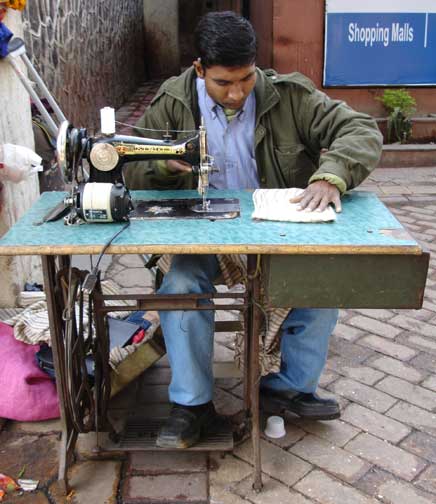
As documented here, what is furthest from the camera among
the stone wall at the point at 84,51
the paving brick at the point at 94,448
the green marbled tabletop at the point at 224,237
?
the stone wall at the point at 84,51

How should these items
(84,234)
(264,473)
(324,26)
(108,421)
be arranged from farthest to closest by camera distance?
1. (324,26)
2. (108,421)
3. (264,473)
4. (84,234)

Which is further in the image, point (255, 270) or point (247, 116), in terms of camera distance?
point (247, 116)

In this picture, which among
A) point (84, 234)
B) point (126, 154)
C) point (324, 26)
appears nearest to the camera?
point (84, 234)

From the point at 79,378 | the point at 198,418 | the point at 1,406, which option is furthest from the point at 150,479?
the point at 1,406

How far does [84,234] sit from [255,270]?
0.58m

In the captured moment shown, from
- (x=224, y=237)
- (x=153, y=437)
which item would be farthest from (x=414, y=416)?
(x=224, y=237)

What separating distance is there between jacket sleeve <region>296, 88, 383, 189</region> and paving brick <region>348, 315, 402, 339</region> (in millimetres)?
1148

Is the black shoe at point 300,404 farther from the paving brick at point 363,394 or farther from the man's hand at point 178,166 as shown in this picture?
the man's hand at point 178,166

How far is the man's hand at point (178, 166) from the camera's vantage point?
7.94 feet

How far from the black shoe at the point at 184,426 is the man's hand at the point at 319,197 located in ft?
2.79

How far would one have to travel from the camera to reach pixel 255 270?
2240mm

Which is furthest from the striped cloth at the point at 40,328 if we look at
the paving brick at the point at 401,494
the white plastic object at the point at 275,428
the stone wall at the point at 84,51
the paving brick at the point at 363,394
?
the stone wall at the point at 84,51

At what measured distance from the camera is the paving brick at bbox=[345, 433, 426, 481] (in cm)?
241

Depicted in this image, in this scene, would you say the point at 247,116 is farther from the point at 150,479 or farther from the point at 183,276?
the point at 150,479
